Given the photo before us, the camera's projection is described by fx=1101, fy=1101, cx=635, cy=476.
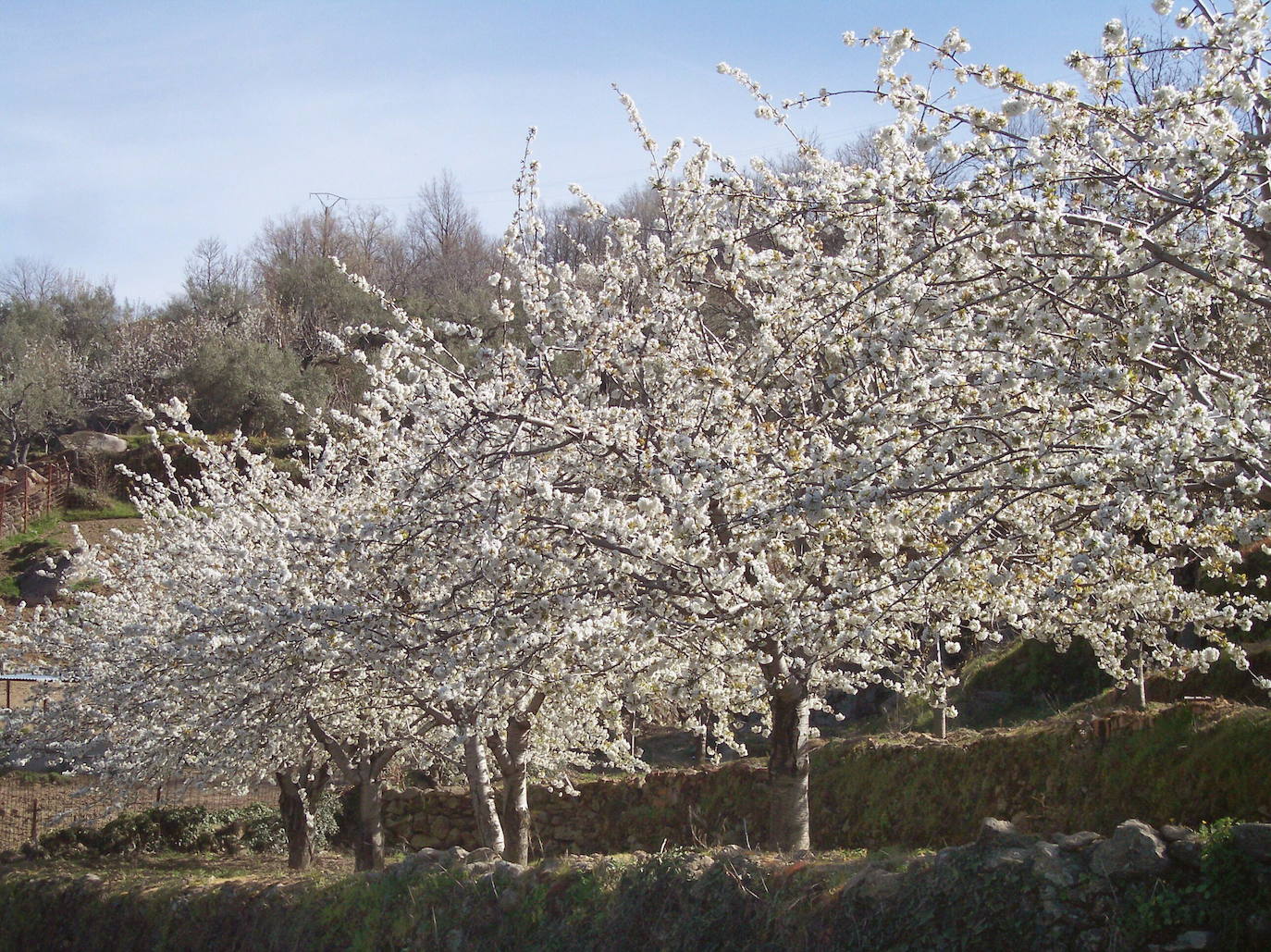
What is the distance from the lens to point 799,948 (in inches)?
224

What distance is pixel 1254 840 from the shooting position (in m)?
4.91

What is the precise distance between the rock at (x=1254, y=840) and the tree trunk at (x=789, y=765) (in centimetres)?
352

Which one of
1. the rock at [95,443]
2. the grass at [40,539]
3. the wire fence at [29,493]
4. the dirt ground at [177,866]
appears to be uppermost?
the rock at [95,443]

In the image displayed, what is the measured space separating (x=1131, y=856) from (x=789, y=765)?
132 inches

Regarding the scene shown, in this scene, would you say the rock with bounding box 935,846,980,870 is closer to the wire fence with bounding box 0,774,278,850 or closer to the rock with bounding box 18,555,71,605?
the wire fence with bounding box 0,774,278,850

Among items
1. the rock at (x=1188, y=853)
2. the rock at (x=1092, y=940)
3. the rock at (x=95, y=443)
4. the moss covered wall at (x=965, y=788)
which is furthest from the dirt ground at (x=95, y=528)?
the rock at (x=1188, y=853)

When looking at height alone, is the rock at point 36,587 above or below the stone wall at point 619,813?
above

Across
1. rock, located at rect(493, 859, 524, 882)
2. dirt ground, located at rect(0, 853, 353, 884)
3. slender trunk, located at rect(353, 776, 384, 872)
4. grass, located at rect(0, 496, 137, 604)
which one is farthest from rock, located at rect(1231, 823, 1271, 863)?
grass, located at rect(0, 496, 137, 604)

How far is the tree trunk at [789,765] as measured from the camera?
8219 mm

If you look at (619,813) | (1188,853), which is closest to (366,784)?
(619,813)

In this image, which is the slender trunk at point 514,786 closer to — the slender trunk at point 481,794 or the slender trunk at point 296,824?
the slender trunk at point 481,794

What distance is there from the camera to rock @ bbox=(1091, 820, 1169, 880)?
508 cm

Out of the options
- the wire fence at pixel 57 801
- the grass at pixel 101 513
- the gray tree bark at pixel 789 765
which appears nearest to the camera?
the gray tree bark at pixel 789 765

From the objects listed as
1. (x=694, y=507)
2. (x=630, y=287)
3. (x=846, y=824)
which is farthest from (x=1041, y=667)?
(x=694, y=507)
